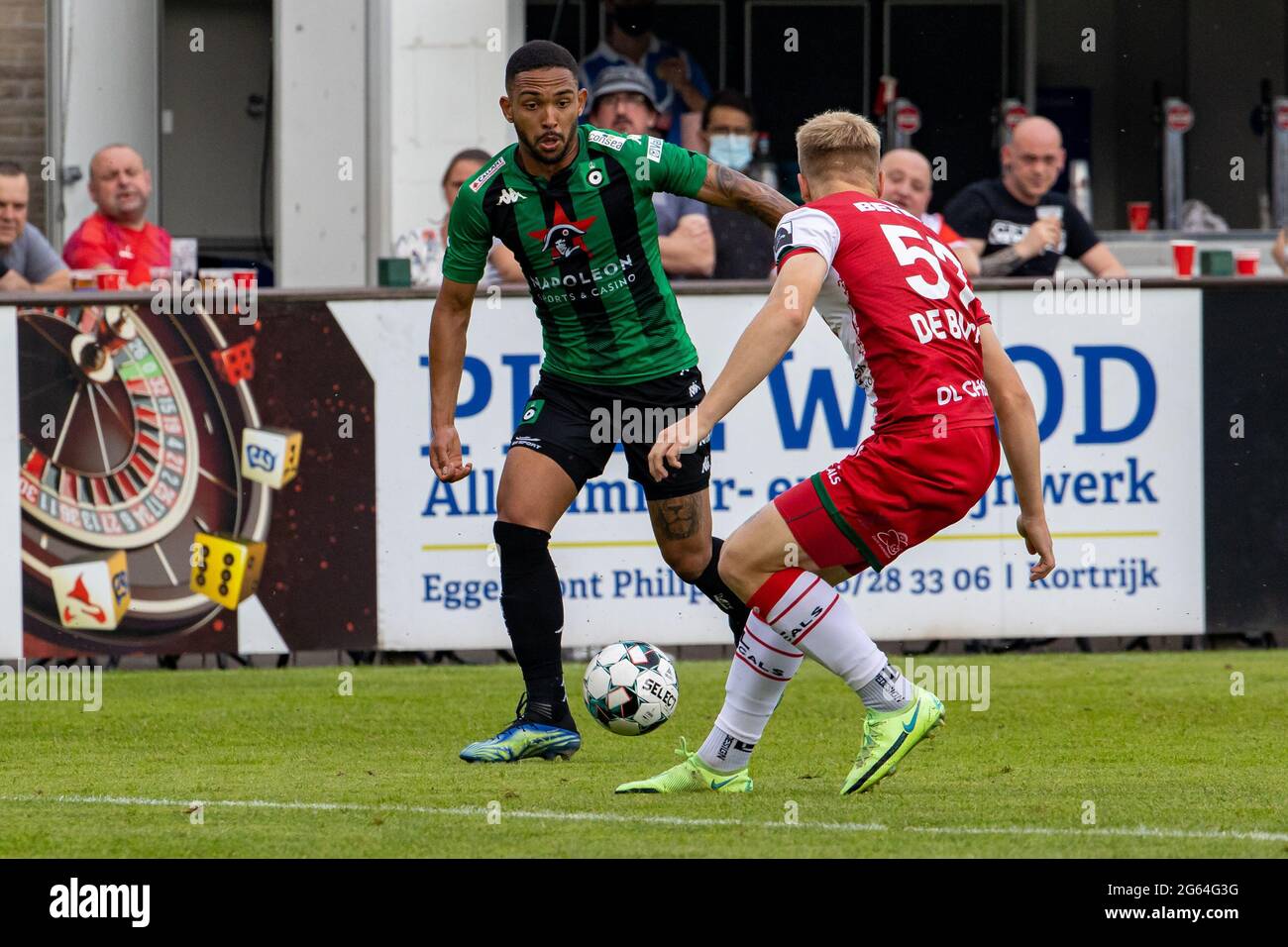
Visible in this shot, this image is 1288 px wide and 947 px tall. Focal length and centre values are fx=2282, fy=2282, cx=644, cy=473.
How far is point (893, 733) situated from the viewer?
20.9 ft

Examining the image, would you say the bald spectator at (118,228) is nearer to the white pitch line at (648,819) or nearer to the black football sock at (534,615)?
the black football sock at (534,615)

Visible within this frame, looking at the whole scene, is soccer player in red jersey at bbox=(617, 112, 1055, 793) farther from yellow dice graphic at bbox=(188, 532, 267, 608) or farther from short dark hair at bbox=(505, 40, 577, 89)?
yellow dice graphic at bbox=(188, 532, 267, 608)

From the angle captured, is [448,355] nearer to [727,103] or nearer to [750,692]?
[750,692]

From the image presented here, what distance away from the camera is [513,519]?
768 centimetres

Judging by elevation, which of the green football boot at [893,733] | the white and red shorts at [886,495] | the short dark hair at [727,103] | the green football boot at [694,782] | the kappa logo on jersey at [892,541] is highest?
the short dark hair at [727,103]

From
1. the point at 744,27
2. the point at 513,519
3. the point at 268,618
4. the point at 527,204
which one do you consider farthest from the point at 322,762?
the point at 744,27

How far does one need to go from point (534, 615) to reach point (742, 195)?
1581 mm

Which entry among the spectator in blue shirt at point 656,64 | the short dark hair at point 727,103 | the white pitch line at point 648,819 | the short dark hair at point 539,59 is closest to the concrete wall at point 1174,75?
the spectator in blue shirt at point 656,64

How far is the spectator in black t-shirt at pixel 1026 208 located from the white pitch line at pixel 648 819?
589 centimetres

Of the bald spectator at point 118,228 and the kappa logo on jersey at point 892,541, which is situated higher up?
the bald spectator at point 118,228

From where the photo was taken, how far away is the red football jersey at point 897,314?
6223 mm

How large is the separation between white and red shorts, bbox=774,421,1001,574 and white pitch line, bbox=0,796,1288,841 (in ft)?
2.62

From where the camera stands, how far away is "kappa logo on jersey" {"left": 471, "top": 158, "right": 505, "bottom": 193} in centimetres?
765

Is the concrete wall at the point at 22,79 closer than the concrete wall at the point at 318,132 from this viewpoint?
No
